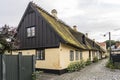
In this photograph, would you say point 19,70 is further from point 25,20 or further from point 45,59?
point 25,20

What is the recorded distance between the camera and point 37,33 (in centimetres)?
1784

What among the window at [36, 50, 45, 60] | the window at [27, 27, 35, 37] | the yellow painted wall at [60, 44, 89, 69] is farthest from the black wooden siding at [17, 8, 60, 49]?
the yellow painted wall at [60, 44, 89, 69]

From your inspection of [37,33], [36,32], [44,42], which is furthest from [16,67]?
[36,32]

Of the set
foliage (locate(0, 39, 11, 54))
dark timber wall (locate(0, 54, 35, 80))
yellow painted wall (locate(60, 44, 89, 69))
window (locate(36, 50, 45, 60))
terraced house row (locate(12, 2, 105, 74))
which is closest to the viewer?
dark timber wall (locate(0, 54, 35, 80))

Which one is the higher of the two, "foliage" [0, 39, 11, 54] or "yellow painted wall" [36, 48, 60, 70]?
"foliage" [0, 39, 11, 54]

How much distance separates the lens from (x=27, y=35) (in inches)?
738

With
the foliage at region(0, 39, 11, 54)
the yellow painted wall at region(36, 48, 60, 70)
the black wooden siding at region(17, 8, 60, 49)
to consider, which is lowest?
the yellow painted wall at region(36, 48, 60, 70)

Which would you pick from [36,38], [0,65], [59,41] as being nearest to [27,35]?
[36,38]

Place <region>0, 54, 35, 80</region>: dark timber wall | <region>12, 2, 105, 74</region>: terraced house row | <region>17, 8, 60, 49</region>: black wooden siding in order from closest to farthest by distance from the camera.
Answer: <region>0, 54, 35, 80</region>: dark timber wall, <region>12, 2, 105, 74</region>: terraced house row, <region>17, 8, 60, 49</region>: black wooden siding

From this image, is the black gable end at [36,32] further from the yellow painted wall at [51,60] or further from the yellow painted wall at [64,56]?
the yellow painted wall at [64,56]

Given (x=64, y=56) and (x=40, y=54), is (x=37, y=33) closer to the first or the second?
(x=40, y=54)

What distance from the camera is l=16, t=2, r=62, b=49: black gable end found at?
662 inches

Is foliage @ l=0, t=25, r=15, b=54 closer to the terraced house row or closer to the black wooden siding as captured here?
the terraced house row

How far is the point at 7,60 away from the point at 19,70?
1.14 m
